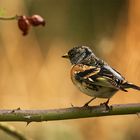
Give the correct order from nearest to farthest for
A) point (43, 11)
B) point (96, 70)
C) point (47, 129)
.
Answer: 1. point (96, 70)
2. point (47, 129)
3. point (43, 11)

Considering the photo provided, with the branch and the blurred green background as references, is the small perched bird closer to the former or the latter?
the branch

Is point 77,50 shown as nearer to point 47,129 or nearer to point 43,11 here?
point 47,129

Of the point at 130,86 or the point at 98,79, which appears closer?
the point at 130,86

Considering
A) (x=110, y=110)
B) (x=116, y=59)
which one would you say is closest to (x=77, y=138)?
(x=116, y=59)

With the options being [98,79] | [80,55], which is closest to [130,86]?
[98,79]

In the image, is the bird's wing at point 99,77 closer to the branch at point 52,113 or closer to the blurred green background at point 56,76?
the branch at point 52,113

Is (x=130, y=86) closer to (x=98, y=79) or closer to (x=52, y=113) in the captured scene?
(x=98, y=79)

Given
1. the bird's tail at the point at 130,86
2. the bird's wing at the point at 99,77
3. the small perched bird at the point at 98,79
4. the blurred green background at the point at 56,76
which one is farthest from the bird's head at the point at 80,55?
the blurred green background at the point at 56,76

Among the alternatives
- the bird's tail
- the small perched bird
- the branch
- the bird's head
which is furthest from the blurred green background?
the branch

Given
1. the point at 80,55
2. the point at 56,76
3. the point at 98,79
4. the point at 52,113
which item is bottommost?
the point at 56,76

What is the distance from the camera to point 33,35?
8.49 meters

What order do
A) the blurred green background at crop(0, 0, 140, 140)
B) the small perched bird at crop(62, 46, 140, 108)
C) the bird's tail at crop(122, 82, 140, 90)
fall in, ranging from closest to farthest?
the bird's tail at crop(122, 82, 140, 90) → the small perched bird at crop(62, 46, 140, 108) → the blurred green background at crop(0, 0, 140, 140)

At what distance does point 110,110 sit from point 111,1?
7029 millimetres

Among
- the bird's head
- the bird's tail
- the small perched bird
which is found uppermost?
the bird's tail
